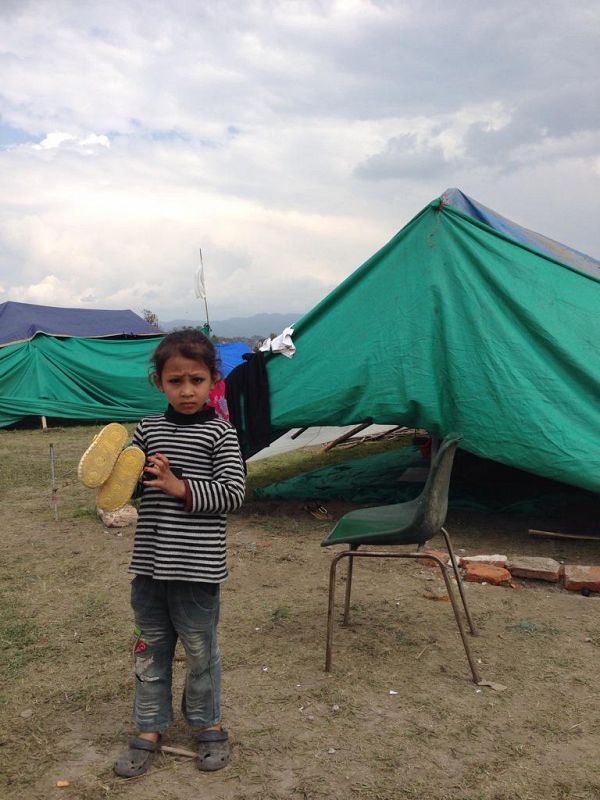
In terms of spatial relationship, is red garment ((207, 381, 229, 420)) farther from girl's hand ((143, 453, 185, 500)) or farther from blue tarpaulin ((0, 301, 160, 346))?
blue tarpaulin ((0, 301, 160, 346))

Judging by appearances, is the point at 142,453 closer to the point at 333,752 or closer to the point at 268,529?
the point at 333,752

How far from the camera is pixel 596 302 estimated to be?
5.74m

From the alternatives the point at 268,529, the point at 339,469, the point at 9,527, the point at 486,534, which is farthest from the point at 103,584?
the point at 339,469

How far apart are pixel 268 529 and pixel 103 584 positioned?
1.63 metres

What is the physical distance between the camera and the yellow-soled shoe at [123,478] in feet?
7.80

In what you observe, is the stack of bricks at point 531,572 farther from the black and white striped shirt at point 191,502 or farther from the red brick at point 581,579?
the black and white striped shirt at point 191,502

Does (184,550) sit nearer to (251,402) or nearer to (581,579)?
(581,579)

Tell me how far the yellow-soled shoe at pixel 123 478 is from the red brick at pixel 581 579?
3.04m

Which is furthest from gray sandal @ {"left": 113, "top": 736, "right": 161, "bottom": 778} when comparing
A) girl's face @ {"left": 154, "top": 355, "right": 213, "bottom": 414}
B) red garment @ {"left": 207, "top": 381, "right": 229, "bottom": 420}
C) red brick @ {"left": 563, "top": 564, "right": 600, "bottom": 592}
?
red garment @ {"left": 207, "top": 381, "right": 229, "bottom": 420}

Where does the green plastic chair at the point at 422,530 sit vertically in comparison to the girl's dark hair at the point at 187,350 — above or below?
below

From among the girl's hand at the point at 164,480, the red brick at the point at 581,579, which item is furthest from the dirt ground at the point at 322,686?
the girl's hand at the point at 164,480

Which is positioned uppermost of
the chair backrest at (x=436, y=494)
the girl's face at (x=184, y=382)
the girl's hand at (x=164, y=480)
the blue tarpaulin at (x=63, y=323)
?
the blue tarpaulin at (x=63, y=323)

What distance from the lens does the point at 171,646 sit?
8.54 ft

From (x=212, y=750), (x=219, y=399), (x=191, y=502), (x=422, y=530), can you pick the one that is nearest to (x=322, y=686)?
(x=212, y=750)
